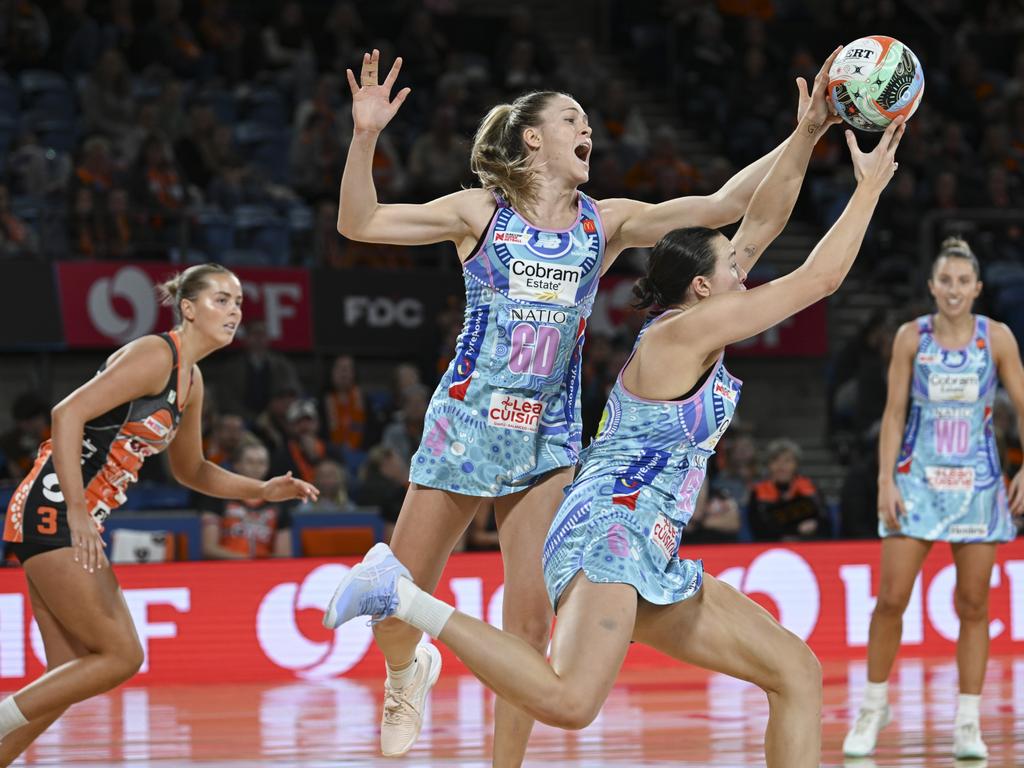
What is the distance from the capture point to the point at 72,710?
8219 mm

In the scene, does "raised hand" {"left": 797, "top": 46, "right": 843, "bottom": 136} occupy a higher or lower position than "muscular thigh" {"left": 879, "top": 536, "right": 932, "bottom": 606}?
higher

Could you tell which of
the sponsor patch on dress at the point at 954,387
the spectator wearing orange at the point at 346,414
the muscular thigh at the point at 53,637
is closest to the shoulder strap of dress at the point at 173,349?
the muscular thigh at the point at 53,637

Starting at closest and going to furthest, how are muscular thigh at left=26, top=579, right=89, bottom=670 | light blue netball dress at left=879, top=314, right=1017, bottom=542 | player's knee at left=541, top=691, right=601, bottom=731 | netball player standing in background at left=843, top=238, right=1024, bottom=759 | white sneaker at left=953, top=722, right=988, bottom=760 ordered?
player's knee at left=541, top=691, right=601, bottom=731 < muscular thigh at left=26, top=579, right=89, bottom=670 < white sneaker at left=953, top=722, right=988, bottom=760 < netball player standing in background at left=843, top=238, right=1024, bottom=759 < light blue netball dress at left=879, top=314, right=1017, bottom=542

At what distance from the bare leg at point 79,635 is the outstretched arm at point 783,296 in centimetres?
239

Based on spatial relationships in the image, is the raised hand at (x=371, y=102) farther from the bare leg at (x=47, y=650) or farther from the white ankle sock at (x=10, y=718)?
the white ankle sock at (x=10, y=718)

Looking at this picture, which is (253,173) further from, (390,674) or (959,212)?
(390,674)

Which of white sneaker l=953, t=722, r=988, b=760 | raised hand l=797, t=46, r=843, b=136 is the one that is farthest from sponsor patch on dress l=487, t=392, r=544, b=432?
white sneaker l=953, t=722, r=988, b=760

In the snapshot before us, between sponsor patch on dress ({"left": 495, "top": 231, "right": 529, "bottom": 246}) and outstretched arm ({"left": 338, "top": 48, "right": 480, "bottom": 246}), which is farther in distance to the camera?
sponsor patch on dress ({"left": 495, "top": 231, "right": 529, "bottom": 246})

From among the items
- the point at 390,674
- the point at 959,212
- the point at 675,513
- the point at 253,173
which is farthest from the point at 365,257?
the point at 675,513

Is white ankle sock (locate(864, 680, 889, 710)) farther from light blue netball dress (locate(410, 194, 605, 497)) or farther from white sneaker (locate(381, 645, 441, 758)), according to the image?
light blue netball dress (locate(410, 194, 605, 497))

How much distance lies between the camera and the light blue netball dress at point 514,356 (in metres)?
4.93

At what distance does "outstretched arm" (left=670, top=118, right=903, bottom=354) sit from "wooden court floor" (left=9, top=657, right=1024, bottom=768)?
8.66 feet

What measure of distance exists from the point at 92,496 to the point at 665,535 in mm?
2304

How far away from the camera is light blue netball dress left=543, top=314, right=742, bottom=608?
14.1 feet
